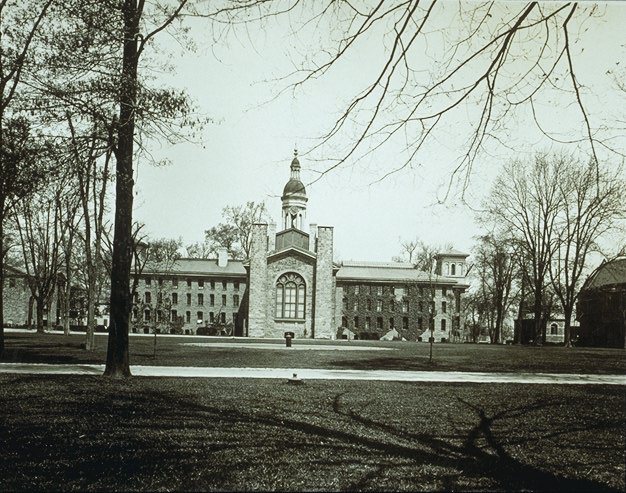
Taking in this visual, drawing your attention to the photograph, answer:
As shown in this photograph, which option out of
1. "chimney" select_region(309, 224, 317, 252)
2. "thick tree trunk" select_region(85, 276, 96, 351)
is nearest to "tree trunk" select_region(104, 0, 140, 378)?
"thick tree trunk" select_region(85, 276, 96, 351)

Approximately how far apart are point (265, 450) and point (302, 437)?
2.82 feet

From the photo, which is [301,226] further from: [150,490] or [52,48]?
[150,490]

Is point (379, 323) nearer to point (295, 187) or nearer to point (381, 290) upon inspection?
point (381, 290)

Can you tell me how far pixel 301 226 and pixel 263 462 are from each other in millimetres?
45312

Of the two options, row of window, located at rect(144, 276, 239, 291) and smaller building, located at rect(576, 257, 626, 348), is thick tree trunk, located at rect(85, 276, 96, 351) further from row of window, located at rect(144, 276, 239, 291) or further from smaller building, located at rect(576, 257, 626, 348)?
smaller building, located at rect(576, 257, 626, 348)

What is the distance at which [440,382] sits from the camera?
14.3 metres

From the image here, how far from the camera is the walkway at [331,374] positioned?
14547 mm

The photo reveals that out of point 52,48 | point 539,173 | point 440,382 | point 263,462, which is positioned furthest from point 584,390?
point 539,173

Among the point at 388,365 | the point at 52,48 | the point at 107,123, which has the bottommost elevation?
the point at 388,365

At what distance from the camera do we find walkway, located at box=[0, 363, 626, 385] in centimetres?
1455

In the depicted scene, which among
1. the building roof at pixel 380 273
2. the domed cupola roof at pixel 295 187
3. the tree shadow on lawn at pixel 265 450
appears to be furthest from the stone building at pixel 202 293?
the domed cupola roof at pixel 295 187

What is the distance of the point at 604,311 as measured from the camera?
56562 millimetres

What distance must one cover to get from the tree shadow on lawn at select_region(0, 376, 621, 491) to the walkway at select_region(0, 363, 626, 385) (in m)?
4.92

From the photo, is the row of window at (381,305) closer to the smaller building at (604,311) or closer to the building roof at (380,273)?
the building roof at (380,273)
